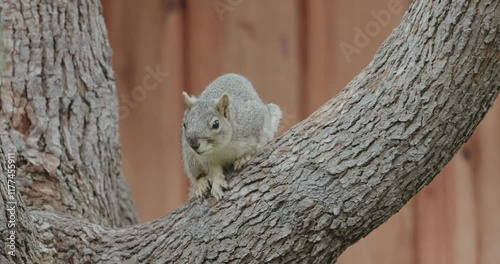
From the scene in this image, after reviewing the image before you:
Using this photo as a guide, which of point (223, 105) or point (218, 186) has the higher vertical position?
point (223, 105)

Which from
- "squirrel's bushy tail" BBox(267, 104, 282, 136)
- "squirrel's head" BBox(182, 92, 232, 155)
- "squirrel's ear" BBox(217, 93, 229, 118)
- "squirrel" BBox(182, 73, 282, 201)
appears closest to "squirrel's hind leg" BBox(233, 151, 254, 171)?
"squirrel" BBox(182, 73, 282, 201)

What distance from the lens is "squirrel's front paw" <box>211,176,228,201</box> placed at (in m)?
3.65

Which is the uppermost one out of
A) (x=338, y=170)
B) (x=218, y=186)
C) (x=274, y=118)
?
(x=274, y=118)

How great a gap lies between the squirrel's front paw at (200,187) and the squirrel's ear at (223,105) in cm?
29

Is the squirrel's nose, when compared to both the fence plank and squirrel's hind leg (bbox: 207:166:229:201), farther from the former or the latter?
the fence plank

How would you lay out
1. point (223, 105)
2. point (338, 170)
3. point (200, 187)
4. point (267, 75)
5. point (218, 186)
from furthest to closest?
point (267, 75)
point (223, 105)
point (200, 187)
point (218, 186)
point (338, 170)

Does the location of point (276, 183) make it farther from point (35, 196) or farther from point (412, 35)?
point (35, 196)

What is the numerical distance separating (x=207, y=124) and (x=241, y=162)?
8.2 inches

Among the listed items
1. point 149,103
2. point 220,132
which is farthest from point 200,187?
point 149,103

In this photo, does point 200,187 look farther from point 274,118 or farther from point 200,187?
point 274,118

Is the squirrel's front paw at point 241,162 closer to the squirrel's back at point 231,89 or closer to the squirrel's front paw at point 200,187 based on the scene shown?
the squirrel's front paw at point 200,187

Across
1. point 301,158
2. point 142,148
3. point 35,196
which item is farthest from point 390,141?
point 142,148

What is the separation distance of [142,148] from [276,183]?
1843mm

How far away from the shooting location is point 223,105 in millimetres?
3924
